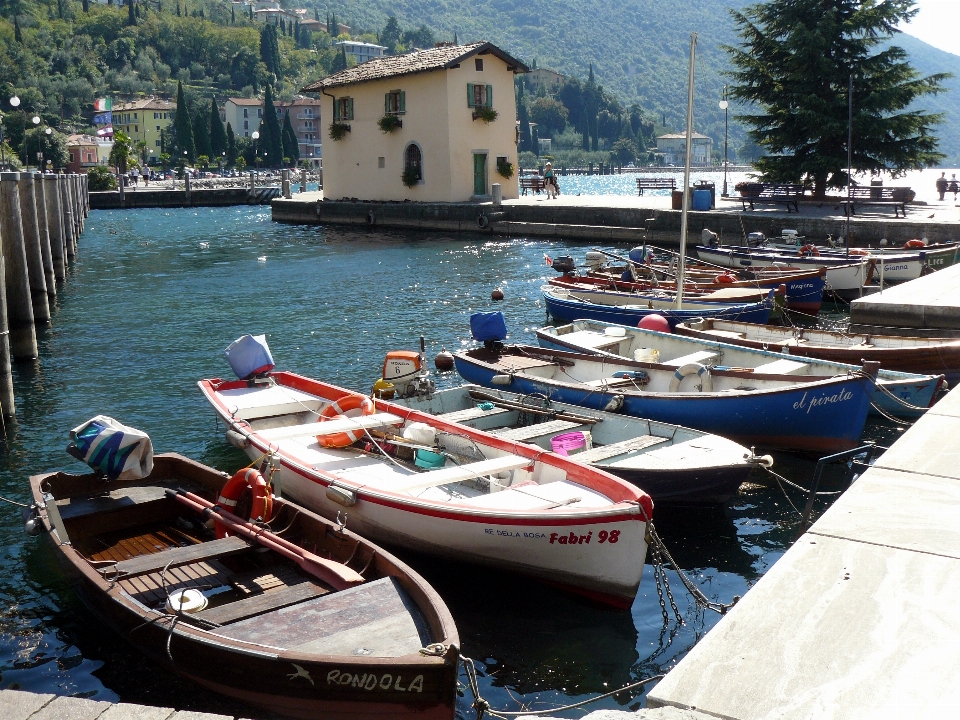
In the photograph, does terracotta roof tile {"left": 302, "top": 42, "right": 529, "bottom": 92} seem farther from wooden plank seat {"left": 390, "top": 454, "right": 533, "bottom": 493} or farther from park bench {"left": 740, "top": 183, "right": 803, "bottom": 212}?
wooden plank seat {"left": 390, "top": 454, "right": 533, "bottom": 493}

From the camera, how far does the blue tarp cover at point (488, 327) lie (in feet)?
43.7

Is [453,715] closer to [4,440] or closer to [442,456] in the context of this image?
[442,456]

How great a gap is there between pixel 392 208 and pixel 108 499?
36.0 meters

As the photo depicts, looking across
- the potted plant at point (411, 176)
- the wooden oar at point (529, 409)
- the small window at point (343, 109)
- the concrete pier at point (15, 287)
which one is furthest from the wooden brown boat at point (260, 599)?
the small window at point (343, 109)

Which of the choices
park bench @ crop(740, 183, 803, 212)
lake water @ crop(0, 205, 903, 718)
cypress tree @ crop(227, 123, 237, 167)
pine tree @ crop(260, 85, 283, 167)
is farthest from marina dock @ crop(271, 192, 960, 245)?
pine tree @ crop(260, 85, 283, 167)

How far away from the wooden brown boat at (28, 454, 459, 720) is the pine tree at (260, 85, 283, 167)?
11271cm

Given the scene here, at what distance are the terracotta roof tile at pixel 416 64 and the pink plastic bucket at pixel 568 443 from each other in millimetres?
33519

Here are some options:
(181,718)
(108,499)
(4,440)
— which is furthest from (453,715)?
(4,440)

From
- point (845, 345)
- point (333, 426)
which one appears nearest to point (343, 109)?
point (845, 345)

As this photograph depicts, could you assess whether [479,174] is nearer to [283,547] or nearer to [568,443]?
[568,443]

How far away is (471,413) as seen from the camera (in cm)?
1070

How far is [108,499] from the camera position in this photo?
848 centimetres

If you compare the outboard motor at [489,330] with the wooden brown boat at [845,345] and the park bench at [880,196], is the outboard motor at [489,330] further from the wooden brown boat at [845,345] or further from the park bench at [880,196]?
the park bench at [880,196]

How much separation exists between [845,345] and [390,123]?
3360 cm
